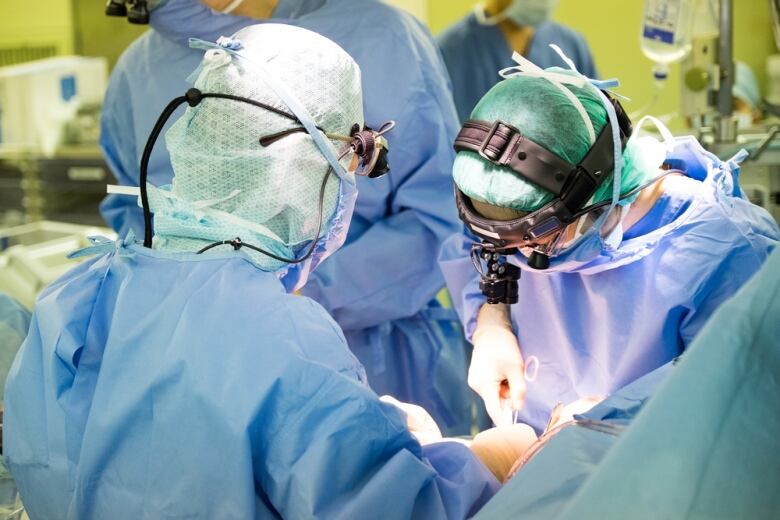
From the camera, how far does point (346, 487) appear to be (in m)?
1.08

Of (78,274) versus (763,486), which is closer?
(763,486)

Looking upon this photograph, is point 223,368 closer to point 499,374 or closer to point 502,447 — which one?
point 502,447

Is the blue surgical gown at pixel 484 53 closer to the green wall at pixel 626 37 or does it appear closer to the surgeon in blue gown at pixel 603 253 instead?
the green wall at pixel 626 37

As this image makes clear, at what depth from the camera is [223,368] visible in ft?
3.54

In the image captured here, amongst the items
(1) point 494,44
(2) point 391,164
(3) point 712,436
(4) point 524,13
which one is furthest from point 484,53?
(3) point 712,436

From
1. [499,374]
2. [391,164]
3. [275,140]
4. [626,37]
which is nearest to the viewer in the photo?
→ [275,140]

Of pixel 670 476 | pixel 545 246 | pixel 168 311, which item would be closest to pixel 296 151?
pixel 168 311

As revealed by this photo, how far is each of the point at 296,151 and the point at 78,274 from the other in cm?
36

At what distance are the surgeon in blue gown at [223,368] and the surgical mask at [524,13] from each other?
1745 mm

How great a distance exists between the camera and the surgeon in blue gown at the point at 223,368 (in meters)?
1.06

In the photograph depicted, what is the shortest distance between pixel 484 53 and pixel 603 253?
168 centimetres

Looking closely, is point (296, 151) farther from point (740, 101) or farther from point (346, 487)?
point (740, 101)

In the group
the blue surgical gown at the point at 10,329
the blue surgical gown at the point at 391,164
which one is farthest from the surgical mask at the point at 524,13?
the blue surgical gown at the point at 10,329

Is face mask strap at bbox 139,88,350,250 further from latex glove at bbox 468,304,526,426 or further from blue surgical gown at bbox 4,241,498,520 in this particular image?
latex glove at bbox 468,304,526,426
